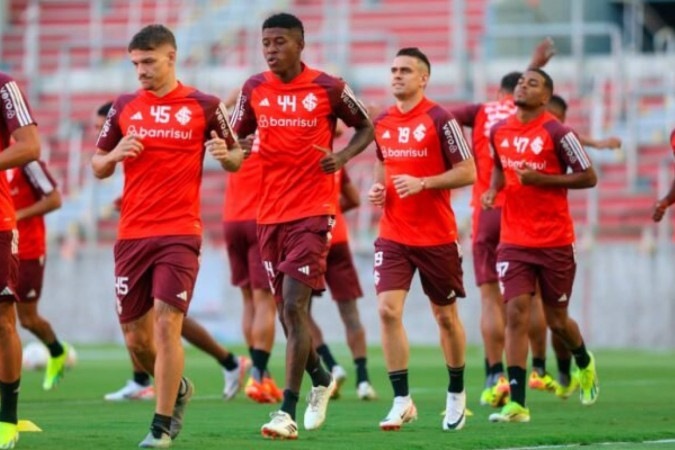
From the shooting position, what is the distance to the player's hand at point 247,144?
445 inches

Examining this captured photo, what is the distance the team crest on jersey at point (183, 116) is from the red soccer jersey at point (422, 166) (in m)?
2.22

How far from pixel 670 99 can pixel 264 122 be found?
15389 millimetres

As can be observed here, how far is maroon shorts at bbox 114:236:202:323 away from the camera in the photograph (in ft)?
32.9

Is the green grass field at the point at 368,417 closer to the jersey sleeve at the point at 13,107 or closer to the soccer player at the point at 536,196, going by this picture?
the soccer player at the point at 536,196

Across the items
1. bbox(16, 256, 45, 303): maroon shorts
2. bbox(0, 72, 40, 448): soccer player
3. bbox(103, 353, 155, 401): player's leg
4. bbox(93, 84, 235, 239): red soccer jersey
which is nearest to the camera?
bbox(0, 72, 40, 448): soccer player

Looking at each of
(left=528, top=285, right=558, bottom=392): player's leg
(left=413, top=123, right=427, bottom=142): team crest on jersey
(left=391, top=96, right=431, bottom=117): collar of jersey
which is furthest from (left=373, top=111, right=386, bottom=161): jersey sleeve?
(left=528, top=285, right=558, bottom=392): player's leg

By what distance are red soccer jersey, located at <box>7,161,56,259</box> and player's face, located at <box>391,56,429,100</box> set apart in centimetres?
399

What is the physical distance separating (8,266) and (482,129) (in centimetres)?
594

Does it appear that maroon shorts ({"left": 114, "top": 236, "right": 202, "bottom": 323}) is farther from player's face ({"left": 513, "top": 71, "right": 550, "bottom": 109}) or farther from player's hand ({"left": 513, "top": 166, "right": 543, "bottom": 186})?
player's face ({"left": 513, "top": 71, "right": 550, "bottom": 109})

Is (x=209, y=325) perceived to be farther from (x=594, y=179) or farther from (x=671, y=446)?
(x=671, y=446)

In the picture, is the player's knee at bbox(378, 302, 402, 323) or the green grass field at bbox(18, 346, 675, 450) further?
the player's knee at bbox(378, 302, 402, 323)

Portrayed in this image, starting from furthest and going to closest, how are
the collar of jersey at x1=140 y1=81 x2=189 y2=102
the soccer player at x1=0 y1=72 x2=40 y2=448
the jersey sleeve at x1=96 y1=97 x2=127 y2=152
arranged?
the jersey sleeve at x1=96 y1=97 x2=127 y2=152 → the collar of jersey at x1=140 y1=81 x2=189 y2=102 → the soccer player at x1=0 y1=72 x2=40 y2=448

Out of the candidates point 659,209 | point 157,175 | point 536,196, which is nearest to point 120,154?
point 157,175

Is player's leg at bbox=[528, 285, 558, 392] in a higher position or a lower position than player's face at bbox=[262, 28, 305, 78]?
lower
